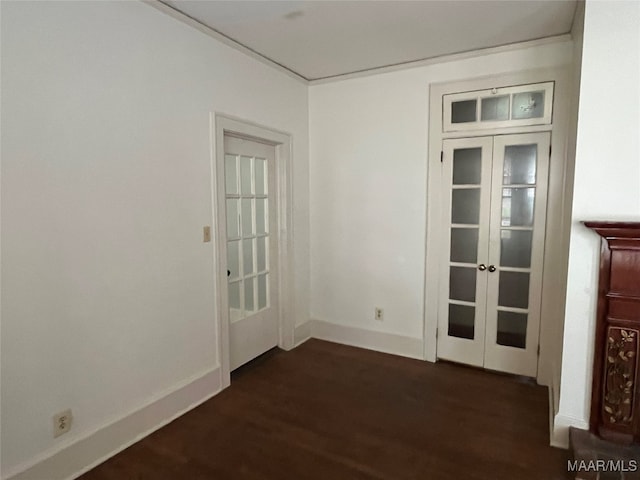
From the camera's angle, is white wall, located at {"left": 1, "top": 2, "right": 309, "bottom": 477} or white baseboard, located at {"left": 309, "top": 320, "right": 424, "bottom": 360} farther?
white baseboard, located at {"left": 309, "top": 320, "right": 424, "bottom": 360}

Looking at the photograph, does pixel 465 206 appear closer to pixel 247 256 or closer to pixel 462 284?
pixel 462 284

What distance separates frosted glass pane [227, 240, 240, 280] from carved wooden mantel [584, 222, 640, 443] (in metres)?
2.43

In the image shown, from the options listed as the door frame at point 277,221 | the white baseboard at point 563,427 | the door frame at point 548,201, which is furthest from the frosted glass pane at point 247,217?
the white baseboard at point 563,427

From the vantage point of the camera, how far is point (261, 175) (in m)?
3.44

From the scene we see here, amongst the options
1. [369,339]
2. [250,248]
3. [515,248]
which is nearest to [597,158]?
[515,248]

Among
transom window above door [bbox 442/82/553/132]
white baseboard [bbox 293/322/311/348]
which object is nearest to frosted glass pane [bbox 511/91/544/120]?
transom window above door [bbox 442/82/553/132]

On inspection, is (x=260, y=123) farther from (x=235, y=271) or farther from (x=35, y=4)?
(x=35, y=4)

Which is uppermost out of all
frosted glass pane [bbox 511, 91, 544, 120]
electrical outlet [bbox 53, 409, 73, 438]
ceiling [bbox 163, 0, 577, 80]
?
ceiling [bbox 163, 0, 577, 80]

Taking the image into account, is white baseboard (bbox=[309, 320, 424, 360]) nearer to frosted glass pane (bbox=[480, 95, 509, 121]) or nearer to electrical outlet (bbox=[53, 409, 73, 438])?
frosted glass pane (bbox=[480, 95, 509, 121])

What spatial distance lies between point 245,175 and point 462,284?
6.95 feet

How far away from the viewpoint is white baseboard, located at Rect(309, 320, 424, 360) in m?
3.51

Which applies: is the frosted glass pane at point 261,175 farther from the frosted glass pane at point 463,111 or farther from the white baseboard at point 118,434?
the frosted glass pane at point 463,111

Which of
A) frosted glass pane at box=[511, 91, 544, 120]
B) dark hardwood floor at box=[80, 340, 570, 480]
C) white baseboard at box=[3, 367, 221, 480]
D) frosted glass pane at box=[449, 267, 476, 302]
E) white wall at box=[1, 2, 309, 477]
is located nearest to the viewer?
white wall at box=[1, 2, 309, 477]

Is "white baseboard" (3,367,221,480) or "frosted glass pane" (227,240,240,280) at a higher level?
"frosted glass pane" (227,240,240,280)
